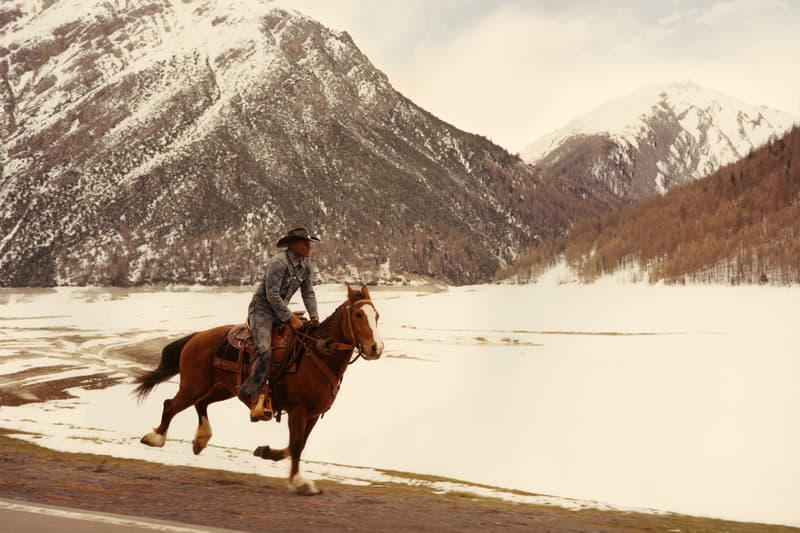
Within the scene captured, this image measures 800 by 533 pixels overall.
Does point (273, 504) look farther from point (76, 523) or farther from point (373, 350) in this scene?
point (76, 523)

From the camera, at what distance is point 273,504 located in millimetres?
9203

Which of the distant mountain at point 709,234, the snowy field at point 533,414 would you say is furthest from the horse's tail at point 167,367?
the distant mountain at point 709,234

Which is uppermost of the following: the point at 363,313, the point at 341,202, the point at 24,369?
the point at 341,202

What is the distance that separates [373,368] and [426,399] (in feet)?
22.0

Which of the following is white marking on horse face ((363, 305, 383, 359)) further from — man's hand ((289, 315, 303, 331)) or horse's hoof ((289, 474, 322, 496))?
horse's hoof ((289, 474, 322, 496))

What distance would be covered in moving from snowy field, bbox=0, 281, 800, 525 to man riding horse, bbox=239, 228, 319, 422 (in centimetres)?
240

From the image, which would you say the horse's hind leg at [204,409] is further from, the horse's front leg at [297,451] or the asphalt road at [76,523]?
the asphalt road at [76,523]

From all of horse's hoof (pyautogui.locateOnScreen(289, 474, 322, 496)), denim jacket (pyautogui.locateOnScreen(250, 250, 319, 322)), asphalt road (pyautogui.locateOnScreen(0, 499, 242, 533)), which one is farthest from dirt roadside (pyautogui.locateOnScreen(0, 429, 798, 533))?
denim jacket (pyautogui.locateOnScreen(250, 250, 319, 322))

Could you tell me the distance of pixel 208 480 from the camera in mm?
10906

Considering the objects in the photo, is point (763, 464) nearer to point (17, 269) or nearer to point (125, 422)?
point (125, 422)

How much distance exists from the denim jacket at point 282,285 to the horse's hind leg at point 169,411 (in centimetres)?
180

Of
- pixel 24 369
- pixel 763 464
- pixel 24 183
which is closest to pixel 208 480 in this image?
pixel 763 464

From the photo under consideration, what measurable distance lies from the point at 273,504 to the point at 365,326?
7.88 ft

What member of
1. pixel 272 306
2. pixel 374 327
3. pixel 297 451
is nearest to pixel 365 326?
pixel 374 327
